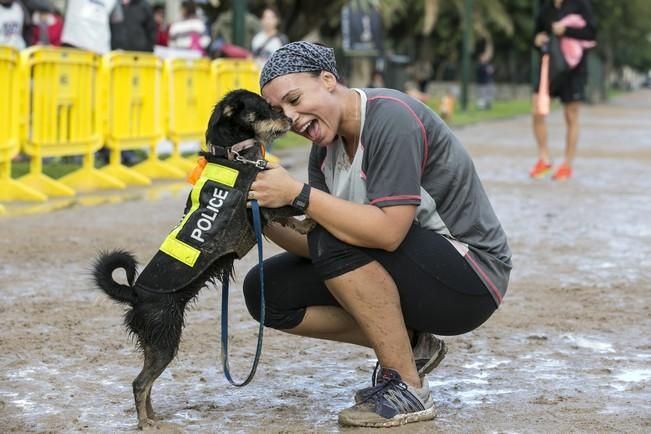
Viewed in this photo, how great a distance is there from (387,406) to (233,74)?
1080cm

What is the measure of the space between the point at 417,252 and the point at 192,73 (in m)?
9.93

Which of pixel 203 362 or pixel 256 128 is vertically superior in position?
pixel 256 128

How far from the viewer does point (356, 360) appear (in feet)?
17.4

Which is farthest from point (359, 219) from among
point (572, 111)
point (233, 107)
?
point (572, 111)

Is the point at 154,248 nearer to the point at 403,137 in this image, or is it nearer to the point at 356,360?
the point at 356,360

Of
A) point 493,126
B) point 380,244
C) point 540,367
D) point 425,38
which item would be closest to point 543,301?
point 540,367

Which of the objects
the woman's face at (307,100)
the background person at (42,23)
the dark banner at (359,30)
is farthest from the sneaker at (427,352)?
the dark banner at (359,30)

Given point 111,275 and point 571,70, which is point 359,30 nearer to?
point 571,70

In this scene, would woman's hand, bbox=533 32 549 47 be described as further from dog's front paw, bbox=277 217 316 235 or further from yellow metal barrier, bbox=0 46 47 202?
dog's front paw, bbox=277 217 316 235

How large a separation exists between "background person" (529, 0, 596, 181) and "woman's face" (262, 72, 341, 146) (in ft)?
27.6

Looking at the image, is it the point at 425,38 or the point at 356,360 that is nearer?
the point at 356,360

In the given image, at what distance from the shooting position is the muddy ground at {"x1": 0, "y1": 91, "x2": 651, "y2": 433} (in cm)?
443

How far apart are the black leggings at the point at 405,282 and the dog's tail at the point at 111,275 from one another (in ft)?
1.66

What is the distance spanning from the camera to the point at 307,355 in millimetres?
5387
